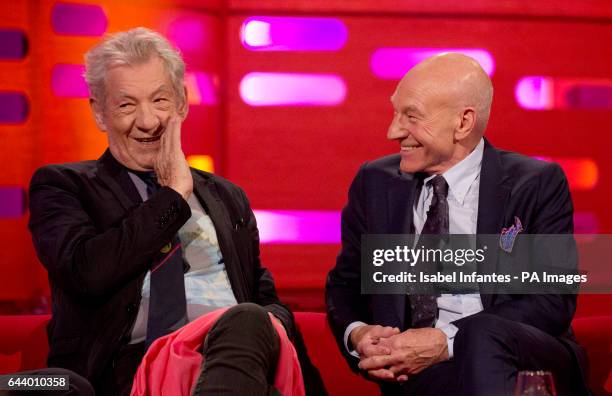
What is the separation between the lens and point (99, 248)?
1883 millimetres

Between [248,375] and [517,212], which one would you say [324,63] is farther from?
[248,375]

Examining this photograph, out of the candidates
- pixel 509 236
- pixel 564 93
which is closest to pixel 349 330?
pixel 509 236

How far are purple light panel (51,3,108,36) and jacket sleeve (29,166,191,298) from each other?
42.5 inches

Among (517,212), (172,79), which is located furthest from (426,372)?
(172,79)

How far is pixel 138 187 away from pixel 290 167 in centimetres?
103

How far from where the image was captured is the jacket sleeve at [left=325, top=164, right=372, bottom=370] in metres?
2.26

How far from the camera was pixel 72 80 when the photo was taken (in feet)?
9.66

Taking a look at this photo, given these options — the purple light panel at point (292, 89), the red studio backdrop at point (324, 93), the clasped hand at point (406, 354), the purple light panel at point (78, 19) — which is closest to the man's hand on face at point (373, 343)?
the clasped hand at point (406, 354)

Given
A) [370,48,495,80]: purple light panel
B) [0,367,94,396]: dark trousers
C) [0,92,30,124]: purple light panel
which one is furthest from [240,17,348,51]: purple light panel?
[0,367,94,396]: dark trousers

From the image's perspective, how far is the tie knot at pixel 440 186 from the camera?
87.4 inches

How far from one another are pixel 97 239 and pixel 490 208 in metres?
0.97

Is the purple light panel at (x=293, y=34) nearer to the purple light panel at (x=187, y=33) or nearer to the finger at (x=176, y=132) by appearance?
the purple light panel at (x=187, y=33)

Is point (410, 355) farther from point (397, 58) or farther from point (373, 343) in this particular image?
point (397, 58)

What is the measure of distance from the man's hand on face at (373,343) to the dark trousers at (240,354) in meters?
0.33
